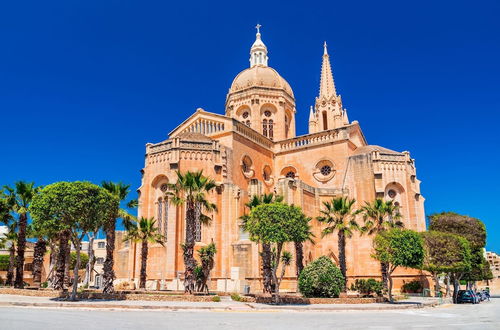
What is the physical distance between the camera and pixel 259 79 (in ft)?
160

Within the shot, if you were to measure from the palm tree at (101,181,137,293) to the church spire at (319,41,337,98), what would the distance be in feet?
96.3

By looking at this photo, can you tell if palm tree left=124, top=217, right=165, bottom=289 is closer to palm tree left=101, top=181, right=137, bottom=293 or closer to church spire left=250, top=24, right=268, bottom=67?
palm tree left=101, top=181, right=137, bottom=293

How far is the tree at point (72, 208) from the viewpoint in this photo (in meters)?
21.2

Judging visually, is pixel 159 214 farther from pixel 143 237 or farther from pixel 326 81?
pixel 326 81

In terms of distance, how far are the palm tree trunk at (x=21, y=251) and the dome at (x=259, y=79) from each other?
2784 centimetres

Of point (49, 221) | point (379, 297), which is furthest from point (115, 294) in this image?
point (379, 297)

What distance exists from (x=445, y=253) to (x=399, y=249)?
23.6ft

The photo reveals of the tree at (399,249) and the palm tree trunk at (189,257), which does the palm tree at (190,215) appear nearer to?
the palm tree trunk at (189,257)

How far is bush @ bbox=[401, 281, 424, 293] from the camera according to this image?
1347 inches

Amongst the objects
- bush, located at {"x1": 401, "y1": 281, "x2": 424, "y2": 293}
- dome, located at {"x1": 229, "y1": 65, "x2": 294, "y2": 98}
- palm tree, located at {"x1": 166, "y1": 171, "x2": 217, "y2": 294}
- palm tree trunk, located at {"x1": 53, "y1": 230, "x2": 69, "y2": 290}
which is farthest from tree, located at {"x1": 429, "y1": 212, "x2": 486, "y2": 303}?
palm tree trunk, located at {"x1": 53, "y1": 230, "x2": 69, "y2": 290}

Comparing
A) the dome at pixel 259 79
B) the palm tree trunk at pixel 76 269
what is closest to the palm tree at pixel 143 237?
the palm tree trunk at pixel 76 269

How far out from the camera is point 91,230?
22109 mm

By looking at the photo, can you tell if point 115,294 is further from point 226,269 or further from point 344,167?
point 344,167

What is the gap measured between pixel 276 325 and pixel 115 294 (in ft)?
38.5
